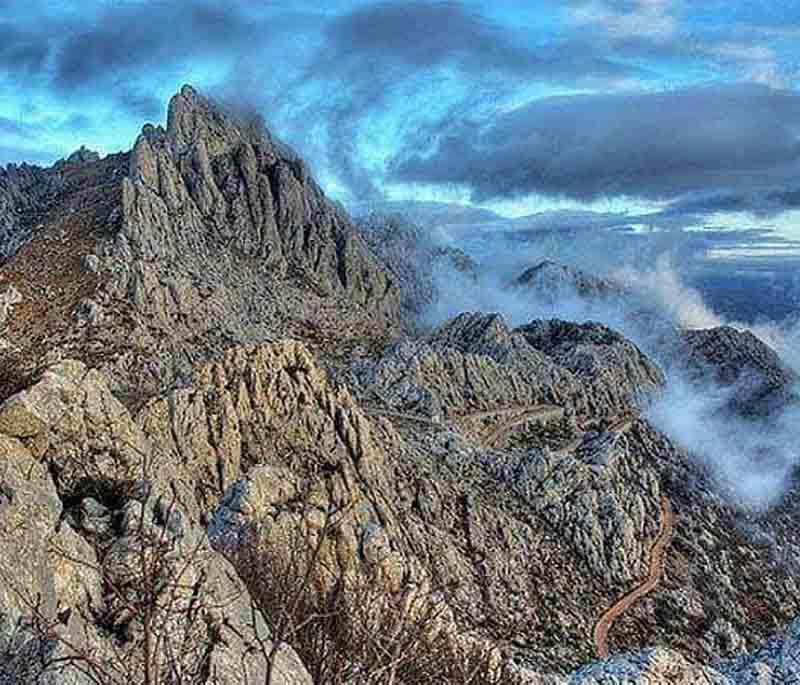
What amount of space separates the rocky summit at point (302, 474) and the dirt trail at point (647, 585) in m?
0.49

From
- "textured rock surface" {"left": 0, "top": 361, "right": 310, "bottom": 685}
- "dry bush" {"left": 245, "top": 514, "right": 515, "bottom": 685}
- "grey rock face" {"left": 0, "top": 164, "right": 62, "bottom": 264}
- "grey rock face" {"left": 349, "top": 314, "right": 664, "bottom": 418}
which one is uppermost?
"textured rock surface" {"left": 0, "top": 361, "right": 310, "bottom": 685}

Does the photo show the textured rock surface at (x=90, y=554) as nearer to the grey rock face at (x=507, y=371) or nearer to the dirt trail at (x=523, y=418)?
the grey rock face at (x=507, y=371)

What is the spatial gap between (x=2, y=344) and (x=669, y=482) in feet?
286

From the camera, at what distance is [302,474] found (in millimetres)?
62469

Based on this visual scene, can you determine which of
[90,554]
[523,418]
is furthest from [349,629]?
[523,418]

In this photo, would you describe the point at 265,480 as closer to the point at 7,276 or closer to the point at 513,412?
the point at 7,276

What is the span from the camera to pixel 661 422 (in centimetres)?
16350

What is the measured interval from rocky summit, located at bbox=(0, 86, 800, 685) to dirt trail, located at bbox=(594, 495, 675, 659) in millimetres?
492

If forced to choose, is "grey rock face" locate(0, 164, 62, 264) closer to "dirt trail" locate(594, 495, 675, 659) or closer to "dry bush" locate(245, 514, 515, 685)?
"dirt trail" locate(594, 495, 675, 659)

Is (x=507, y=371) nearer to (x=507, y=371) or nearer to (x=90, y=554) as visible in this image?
(x=507, y=371)

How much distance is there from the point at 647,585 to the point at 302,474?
153 feet

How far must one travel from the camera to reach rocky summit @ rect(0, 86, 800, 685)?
50.5 ft

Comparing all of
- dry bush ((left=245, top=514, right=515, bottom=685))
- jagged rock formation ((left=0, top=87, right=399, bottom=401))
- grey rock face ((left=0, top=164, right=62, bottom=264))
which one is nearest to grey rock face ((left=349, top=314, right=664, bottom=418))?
jagged rock formation ((left=0, top=87, right=399, bottom=401))

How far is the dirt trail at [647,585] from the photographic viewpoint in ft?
250
